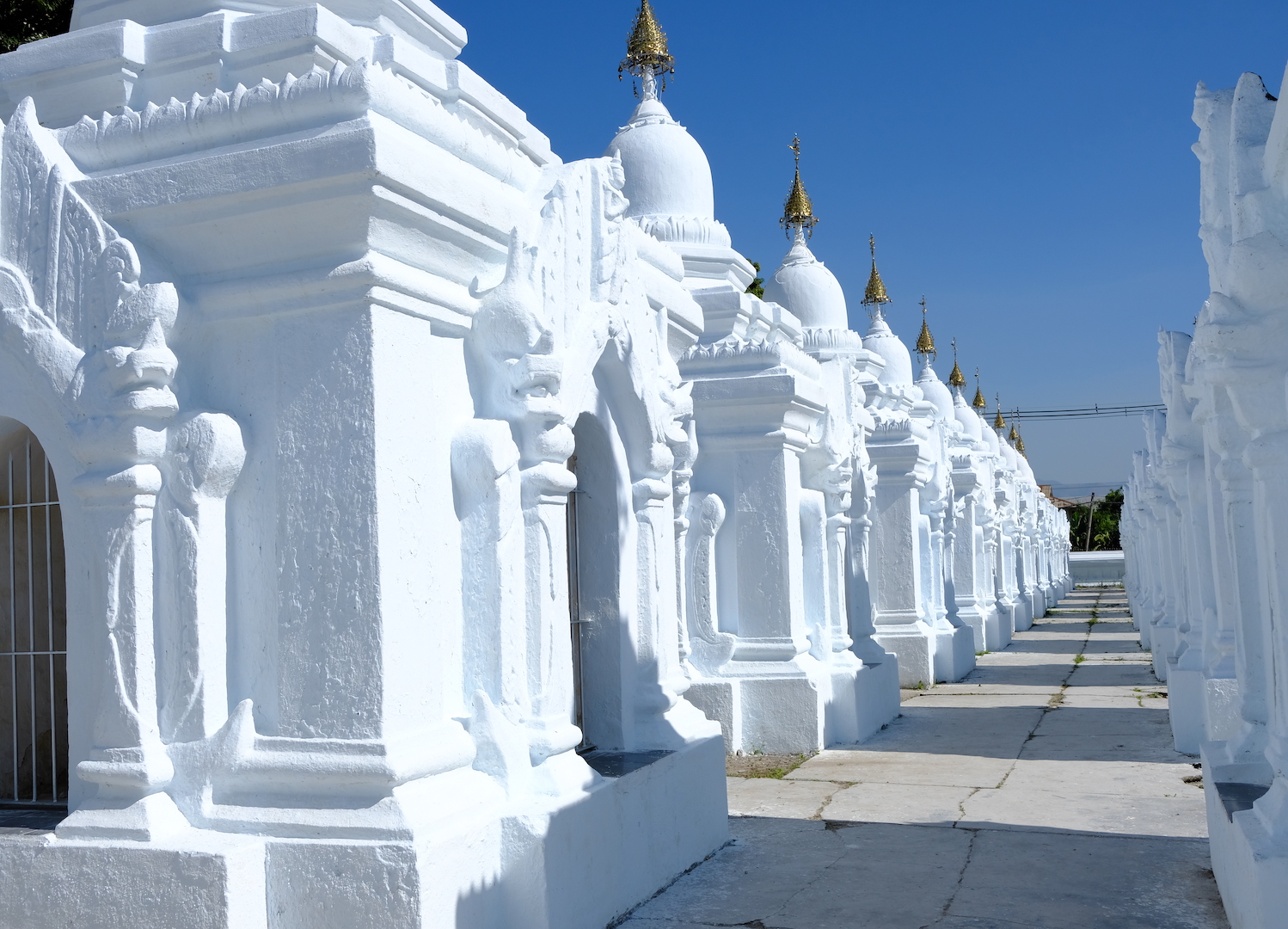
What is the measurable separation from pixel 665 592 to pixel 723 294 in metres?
3.17

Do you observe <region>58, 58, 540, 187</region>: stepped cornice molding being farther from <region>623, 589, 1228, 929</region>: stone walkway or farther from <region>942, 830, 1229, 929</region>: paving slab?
<region>942, 830, 1229, 929</region>: paving slab

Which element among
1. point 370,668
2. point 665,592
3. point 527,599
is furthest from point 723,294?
point 370,668

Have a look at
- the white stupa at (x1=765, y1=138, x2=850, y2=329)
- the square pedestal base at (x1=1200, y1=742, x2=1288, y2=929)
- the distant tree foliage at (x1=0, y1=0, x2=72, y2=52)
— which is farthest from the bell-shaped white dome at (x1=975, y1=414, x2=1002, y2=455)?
the square pedestal base at (x1=1200, y1=742, x2=1288, y2=929)

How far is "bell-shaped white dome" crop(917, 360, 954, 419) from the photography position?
2033cm

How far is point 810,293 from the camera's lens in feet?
40.5

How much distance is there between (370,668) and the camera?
388 cm

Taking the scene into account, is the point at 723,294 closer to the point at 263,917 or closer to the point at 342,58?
the point at 342,58

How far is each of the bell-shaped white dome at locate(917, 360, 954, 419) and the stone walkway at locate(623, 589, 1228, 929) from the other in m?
10.1

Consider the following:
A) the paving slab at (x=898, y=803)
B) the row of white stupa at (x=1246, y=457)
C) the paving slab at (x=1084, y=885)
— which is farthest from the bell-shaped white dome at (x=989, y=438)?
the paving slab at (x=1084, y=885)

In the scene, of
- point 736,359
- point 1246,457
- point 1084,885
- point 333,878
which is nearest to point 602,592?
point 333,878

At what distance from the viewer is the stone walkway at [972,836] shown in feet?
16.1

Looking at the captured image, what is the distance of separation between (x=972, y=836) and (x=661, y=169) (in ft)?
17.5

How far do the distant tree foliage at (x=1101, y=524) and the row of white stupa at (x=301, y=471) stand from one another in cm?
6904

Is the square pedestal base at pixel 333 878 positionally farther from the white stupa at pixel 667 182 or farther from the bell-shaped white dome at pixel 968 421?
the bell-shaped white dome at pixel 968 421
